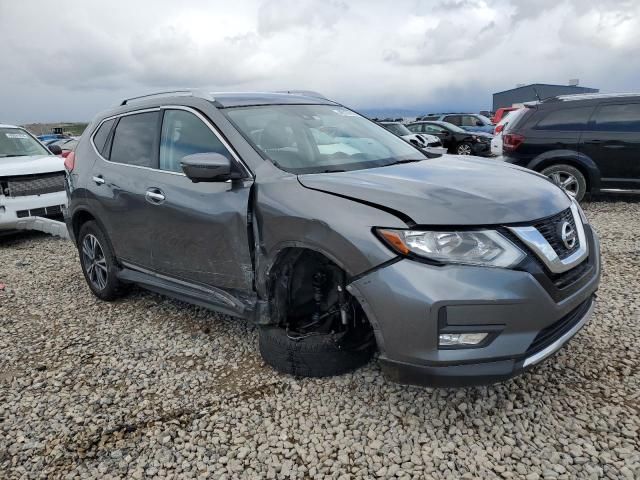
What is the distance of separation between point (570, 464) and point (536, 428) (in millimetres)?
262

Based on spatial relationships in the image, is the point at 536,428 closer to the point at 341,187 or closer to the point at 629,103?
the point at 341,187

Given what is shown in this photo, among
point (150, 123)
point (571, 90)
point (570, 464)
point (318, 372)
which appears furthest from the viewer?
point (571, 90)

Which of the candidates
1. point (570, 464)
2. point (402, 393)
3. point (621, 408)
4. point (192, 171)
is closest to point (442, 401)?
point (402, 393)

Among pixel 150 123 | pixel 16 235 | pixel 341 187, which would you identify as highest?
pixel 150 123

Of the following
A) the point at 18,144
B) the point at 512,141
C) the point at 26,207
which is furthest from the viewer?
the point at 18,144

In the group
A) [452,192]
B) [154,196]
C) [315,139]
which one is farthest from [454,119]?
[452,192]

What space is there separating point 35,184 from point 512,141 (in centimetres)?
737

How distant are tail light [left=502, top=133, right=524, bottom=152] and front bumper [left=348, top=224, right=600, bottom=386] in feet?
20.4

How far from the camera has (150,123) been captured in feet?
12.3

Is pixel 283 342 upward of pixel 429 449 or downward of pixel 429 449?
upward

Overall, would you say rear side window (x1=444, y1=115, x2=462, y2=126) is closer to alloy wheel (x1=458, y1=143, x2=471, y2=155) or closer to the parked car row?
alloy wheel (x1=458, y1=143, x2=471, y2=155)

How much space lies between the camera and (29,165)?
717cm

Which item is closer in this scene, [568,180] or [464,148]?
[568,180]

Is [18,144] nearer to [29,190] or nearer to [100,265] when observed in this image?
[29,190]
